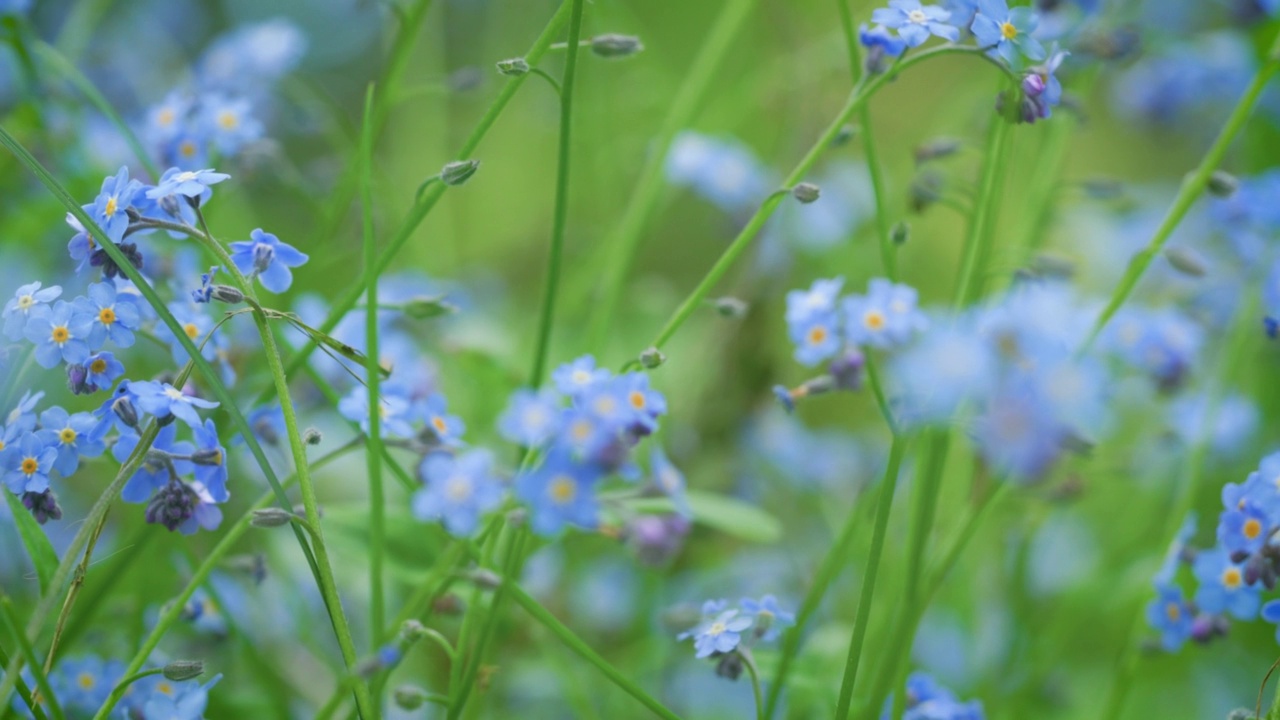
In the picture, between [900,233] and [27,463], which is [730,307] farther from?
[27,463]

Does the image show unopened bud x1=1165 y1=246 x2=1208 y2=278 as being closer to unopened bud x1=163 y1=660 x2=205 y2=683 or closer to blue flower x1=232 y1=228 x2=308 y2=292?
blue flower x1=232 y1=228 x2=308 y2=292

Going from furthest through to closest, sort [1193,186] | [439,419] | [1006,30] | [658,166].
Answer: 1. [658,166]
2. [1193,186]
3. [439,419]
4. [1006,30]

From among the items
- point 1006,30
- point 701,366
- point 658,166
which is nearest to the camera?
point 1006,30

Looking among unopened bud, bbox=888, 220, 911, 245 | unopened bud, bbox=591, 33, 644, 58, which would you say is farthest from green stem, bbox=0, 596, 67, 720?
unopened bud, bbox=888, 220, 911, 245

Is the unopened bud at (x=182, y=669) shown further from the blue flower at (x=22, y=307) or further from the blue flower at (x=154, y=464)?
the blue flower at (x=22, y=307)

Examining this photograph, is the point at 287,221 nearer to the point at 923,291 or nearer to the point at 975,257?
the point at 923,291

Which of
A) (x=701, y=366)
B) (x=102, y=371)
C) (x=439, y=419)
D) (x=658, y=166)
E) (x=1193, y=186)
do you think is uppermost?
(x=701, y=366)

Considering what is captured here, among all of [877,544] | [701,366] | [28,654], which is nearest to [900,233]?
[877,544]

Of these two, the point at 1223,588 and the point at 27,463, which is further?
the point at 1223,588

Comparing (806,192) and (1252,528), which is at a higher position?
(806,192)
